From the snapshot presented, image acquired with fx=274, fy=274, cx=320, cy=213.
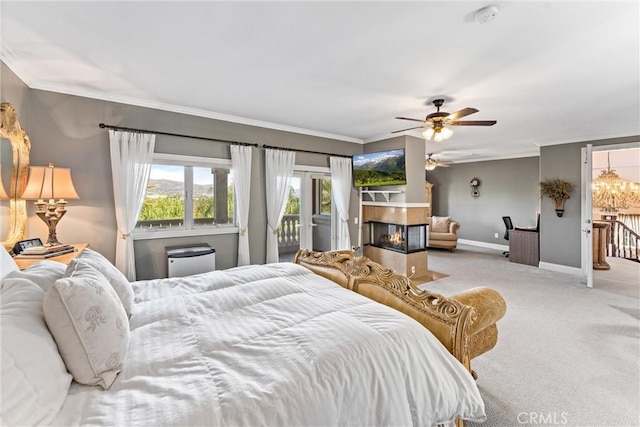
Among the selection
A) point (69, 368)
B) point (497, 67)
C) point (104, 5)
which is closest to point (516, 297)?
point (497, 67)

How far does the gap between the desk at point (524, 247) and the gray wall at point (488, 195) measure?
1623 mm

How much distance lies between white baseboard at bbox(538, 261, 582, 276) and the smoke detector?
5515 mm

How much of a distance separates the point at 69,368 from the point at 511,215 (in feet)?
29.7

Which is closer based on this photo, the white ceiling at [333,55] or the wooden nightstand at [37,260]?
the white ceiling at [333,55]

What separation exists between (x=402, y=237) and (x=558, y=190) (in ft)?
10.6

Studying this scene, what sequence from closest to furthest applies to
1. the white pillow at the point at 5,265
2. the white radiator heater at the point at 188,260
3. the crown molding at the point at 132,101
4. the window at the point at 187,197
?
the white pillow at the point at 5,265 < the crown molding at the point at 132,101 < the white radiator heater at the point at 188,260 < the window at the point at 187,197

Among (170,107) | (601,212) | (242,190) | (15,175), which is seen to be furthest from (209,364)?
(601,212)

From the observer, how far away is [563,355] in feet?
8.28

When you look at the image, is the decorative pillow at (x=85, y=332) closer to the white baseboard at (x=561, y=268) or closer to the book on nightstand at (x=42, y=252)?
the book on nightstand at (x=42, y=252)

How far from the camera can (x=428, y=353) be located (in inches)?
51.9

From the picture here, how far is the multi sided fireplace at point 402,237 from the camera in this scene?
486cm

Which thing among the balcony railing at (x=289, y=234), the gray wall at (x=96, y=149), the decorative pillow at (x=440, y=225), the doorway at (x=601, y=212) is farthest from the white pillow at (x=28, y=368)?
the decorative pillow at (x=440, y=225)

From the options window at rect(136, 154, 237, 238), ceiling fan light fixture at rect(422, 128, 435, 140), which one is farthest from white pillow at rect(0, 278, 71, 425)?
ceiling fan light fixture at rect(422, 128, 435, 140)

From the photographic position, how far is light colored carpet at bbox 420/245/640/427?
6.18ft
